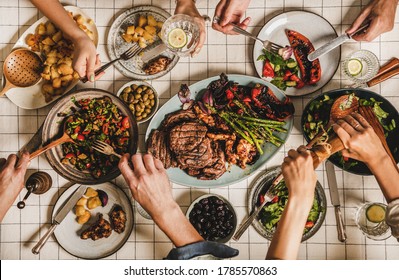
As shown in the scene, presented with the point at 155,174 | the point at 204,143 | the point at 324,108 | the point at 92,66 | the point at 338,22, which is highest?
the point at 338,22

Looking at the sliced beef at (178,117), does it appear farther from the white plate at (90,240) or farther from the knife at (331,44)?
the knife at (331,44)

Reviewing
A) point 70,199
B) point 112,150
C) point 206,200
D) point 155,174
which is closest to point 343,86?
point 206,200

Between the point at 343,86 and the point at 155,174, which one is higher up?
the point at 343,86

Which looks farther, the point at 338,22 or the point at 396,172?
the point at 338,22

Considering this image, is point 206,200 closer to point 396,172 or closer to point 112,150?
point 112,150

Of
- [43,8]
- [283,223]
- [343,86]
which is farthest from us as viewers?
[343,86]

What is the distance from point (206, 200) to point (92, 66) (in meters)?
1.08

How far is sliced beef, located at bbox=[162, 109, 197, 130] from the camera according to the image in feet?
8.22

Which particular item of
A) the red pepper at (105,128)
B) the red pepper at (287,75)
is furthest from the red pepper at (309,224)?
the red pepper at (105,128)

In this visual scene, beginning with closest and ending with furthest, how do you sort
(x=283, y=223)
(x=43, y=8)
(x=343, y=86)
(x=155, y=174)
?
(x=283, y=223), (x=155, y=174), (x=43, y=8), (x=343, y=86)

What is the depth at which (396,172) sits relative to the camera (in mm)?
2275

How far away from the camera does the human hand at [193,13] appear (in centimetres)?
240

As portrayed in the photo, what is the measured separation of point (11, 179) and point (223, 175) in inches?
50.1

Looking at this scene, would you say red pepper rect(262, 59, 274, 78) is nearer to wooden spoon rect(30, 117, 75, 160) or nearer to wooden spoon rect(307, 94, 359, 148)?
wooden spoon rect(307, 94, 359, 148)
